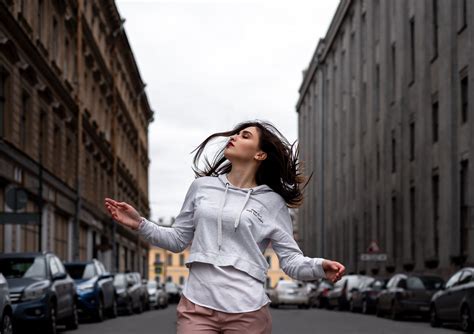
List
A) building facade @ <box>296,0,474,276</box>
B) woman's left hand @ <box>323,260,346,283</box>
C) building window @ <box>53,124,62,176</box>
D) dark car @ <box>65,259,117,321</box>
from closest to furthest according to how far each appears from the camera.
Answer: woman's left hand @ <box>323,260,346,283</box> → dark car @ <box>65,259,117,321</box> → building facade @ <box>296,0,474,276</box> → building window @ <box>53,124,62,176</box>

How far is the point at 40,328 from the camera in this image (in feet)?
57.8

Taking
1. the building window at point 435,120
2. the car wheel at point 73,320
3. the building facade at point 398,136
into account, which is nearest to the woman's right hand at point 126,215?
the car wheel at point 73,320

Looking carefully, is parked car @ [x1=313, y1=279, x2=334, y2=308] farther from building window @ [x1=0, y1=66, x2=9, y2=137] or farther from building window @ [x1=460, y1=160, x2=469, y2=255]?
building window @ [x1=0, y1=66, x2=9, y2=137]

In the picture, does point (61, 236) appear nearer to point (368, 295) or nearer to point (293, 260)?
point (368, 295)

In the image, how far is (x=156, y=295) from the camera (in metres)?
46.1

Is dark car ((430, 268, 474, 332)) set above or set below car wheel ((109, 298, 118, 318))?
above

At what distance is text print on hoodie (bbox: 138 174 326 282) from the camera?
15.7 ft

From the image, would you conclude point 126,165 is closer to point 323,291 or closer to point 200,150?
point 323,291

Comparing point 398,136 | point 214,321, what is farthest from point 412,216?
point 214,321

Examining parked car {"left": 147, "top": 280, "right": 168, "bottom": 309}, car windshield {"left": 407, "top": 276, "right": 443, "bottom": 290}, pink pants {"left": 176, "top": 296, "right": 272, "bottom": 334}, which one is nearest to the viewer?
pink pants {"left": 176, "top": 296, "right": 272, "bottom": 334}

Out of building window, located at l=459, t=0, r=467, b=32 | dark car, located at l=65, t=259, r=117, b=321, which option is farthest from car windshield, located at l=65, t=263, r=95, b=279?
building window, located at l=459, t=0, r=467, b=32

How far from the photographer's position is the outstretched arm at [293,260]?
4.77 metres

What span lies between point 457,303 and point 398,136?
83.8 ft

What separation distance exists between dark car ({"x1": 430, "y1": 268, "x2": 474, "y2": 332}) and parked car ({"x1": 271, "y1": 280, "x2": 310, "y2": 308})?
846 inches
